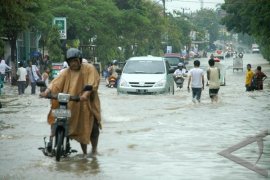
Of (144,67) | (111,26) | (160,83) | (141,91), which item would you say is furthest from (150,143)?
(111,26)

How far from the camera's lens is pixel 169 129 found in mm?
17703

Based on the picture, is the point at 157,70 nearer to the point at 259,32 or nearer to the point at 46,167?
the point at 259,32

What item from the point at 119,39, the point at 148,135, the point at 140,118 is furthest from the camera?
the point at 119,39

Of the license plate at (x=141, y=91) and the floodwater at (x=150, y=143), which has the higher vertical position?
the license plate at (x=141, y=91)

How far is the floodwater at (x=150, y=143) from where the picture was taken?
435 inches

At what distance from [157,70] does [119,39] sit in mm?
43134

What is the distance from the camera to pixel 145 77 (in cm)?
3027

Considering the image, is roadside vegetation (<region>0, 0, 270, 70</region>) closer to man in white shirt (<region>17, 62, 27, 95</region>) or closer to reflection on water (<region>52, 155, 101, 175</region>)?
man in white shirt (<region>17, 62, 27, 95</region>)

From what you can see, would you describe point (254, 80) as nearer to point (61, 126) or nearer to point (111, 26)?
point (61, 126)

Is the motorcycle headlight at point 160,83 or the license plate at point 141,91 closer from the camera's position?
the license plate at point 141,91

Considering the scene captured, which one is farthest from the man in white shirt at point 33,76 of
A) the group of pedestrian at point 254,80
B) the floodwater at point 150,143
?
the group of pedestrian at point 254,80

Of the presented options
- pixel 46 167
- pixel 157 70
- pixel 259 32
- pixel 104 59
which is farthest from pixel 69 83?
pixel 104 59

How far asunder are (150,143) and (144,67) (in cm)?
1681

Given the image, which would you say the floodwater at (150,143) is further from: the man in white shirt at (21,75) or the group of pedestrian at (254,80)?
the group of pedestrian at (254,80)
